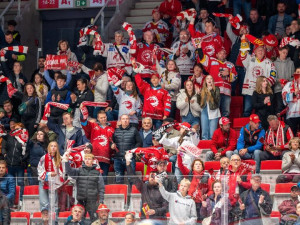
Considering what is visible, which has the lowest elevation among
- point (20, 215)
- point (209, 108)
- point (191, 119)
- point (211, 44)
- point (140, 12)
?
point (20, 215)

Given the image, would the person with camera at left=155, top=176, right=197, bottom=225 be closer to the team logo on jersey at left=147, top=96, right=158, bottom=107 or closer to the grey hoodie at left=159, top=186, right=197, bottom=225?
→ the grey hoodie at left=159, top=186, right=197, bottom=225

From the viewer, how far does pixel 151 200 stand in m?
14.9

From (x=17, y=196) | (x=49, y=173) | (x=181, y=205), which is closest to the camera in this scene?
(x=181, y=205)

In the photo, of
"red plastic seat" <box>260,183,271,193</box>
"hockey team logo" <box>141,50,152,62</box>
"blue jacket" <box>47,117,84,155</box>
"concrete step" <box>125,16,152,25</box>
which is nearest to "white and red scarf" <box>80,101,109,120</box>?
"blue jacket" <box>47,117,84,155</box>

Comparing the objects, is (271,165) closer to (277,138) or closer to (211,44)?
(277,138)

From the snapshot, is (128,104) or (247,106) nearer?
(247,106)

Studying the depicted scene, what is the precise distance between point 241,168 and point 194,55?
4.76 metres

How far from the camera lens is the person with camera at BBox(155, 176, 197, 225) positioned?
48.1 feet

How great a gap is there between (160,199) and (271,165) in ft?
9.39

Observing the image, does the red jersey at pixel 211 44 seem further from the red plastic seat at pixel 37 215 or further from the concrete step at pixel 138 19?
the red plastic seat at pixel 37 215

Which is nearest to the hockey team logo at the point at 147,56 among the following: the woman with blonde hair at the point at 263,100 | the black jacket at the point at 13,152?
the woman with blonde hair at the point at 263,100

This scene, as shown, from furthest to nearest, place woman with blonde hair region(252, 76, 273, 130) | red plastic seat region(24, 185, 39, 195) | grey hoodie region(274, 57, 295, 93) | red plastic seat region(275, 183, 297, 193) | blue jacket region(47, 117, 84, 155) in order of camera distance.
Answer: grey hoodie region(274, 57, 295, 93) → blue jacket region(47, 117, 84, 155) → woman with blonde hair region(252, 76, 273, 130) → red plastic seat region(24, 185, 39, 195) → red plastic seat region(275, 183, 297, 193)

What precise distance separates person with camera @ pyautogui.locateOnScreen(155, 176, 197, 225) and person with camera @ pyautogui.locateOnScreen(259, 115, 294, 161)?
296cm

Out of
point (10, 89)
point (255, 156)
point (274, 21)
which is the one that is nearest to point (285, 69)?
Result: point (274, 21)
